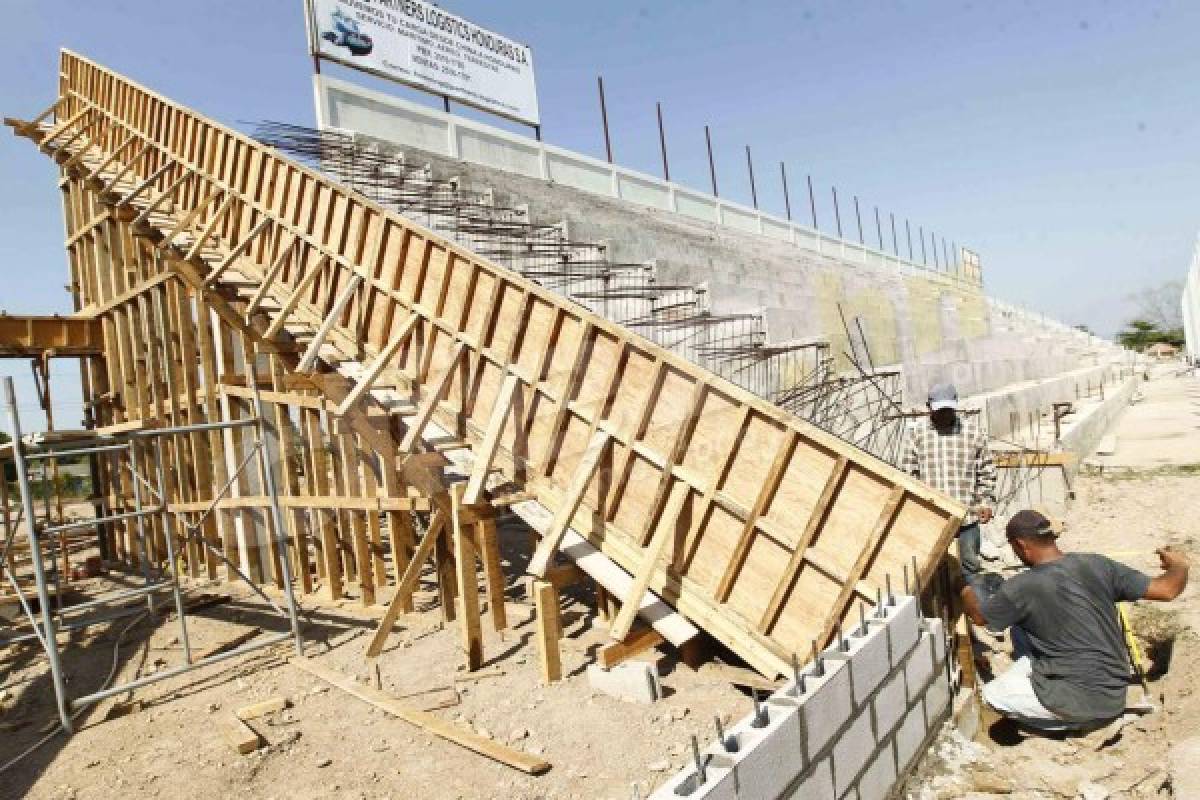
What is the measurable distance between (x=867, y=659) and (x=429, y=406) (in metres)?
4.97

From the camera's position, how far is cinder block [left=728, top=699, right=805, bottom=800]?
2.82m

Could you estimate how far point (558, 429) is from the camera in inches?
259

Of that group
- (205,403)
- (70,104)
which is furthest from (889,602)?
(70,104)

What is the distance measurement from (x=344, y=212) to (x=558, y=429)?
4.08 metres

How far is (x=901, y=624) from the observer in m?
4.09

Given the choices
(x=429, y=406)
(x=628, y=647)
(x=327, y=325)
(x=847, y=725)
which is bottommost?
(x=628, y=647)

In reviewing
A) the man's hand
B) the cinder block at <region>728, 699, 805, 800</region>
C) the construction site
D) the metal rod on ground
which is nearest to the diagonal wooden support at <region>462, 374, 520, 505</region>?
the construction site

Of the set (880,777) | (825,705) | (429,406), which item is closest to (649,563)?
(880,777)

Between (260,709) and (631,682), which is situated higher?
(631,682)

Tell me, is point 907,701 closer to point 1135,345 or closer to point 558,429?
point 558,429

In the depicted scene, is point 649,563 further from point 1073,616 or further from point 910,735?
point 1073,616

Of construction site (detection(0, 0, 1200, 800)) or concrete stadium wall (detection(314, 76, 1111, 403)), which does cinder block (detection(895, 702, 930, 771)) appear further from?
concrete stadium wall (detection(314, 76, 1111, 403))

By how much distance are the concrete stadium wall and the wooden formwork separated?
13.1ft

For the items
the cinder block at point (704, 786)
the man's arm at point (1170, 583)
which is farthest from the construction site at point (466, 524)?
the man's arm at point (1170, 583)
